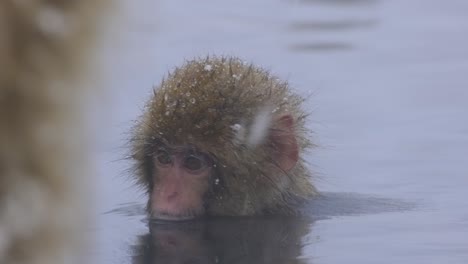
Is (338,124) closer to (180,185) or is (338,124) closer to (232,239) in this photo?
(180,185)

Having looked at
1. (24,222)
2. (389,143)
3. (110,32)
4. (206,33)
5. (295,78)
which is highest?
(206,33)

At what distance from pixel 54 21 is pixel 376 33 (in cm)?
1109

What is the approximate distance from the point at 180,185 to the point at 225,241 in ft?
1.30

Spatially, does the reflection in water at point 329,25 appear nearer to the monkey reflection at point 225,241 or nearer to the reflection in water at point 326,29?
the reflection in water at point 326,29

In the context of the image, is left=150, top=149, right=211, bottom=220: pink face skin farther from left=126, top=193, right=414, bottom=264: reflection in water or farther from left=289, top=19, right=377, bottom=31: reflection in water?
left=289, top=19, right=377, bottom=31: reflection in water

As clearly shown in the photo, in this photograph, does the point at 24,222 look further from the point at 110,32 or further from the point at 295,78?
the point at 295,78

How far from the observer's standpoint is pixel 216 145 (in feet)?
18.3

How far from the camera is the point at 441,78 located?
980 centimetres

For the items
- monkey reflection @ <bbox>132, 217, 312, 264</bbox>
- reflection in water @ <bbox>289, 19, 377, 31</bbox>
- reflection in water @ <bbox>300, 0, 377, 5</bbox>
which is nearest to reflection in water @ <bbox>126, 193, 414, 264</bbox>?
monkey reflection @ <bbox>132, 217, 312, 264</bbox>

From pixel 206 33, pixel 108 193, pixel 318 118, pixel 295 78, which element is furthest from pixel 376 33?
pixel 108 193

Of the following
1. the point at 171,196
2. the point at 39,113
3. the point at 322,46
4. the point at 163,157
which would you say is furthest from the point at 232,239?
the point at 322,46

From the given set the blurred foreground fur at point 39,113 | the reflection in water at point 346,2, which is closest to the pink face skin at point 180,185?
the blurred foreground fur at point 39,113

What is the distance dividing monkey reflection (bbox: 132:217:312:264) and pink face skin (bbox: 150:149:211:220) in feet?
0.17

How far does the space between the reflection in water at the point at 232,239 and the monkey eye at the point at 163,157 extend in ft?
1.01
